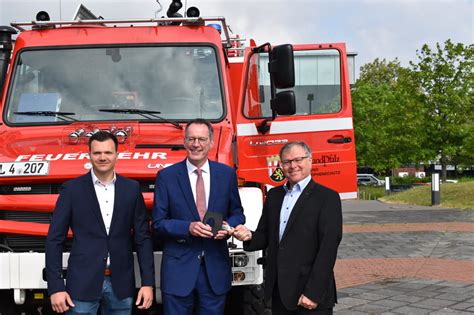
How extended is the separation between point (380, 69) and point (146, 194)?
61.2 meters

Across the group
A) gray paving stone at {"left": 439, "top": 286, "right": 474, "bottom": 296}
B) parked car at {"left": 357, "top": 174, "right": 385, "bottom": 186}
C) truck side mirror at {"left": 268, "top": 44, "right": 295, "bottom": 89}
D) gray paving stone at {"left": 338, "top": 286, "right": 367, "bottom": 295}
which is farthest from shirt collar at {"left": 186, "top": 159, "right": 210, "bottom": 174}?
parked car at {"left": 357, "top": 174, "right": 385, "bottom": 186}

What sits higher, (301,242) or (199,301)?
(301,242)

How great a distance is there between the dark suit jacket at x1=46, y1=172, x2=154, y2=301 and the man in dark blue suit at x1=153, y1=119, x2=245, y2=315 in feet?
0.47

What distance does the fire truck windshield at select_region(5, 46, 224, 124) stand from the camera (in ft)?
17.6

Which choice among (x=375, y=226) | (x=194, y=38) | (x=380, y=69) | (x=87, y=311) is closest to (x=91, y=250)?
(x=87, y=311)

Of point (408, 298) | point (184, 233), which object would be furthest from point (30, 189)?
point (408, 298)

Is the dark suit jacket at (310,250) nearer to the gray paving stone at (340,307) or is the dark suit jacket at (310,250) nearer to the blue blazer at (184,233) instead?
the blue blazer at (184,233)

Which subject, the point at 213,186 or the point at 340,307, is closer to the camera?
the point at 213,186

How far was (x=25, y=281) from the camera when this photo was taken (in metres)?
4.20

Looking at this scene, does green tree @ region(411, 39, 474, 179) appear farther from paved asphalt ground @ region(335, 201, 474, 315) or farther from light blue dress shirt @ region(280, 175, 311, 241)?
light blue dress shirt @ region(280, 175, 311, 241)

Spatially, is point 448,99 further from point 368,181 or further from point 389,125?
point 368,181

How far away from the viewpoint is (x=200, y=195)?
13.0 ft

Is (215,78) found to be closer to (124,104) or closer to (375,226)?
(124,104)

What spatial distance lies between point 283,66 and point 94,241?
2.49m
